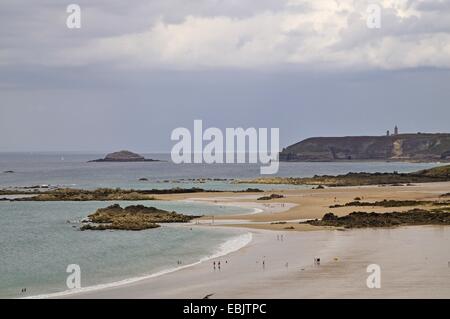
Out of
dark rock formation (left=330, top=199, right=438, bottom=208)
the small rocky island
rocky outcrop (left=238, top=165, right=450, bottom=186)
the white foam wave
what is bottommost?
the white foam wave

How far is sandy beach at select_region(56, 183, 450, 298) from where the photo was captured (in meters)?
28.9

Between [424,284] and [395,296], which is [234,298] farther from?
[424,284]

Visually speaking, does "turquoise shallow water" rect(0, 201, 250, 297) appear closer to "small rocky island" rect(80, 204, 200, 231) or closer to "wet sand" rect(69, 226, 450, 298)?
"small rocky island" rect(80, 204, 200, 231)

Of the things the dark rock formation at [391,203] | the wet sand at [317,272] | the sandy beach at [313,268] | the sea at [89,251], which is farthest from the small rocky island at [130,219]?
the dark rock formation at [391,203]

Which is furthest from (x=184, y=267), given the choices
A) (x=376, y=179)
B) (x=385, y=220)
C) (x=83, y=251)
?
(x=376, y=179)

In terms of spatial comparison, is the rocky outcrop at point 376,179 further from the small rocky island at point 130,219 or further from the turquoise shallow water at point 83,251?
the turquoise shallow water at point 83,251

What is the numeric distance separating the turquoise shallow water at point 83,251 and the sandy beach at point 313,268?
7.83 feet

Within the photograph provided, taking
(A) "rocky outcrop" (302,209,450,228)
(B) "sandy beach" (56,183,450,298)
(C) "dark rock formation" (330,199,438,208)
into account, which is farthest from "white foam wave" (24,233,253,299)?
(C) "dark rock formation" (330,199,438,208)

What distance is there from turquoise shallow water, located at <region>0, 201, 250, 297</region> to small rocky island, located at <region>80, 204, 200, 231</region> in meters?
1.53

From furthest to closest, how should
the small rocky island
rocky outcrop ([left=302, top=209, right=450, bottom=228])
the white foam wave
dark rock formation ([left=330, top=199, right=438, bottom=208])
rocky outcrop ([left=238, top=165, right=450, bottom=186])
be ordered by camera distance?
1. rocky outcrop ([left=238, top=165, right=450, bottom=186])
2. dark rock formation ([left=330, top=199, right=438, bottom=208])
3. the small rocky island
4. rocky outcrop ([left=302, top=209, right=450, bottom=228])
5. the white foam wave

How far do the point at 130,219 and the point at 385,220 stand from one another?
787 inches
